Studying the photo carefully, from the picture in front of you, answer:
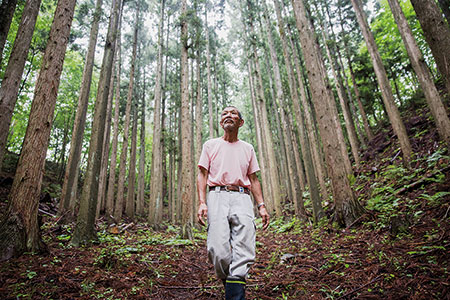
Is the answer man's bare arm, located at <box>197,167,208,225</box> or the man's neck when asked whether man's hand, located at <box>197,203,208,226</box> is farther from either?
the man's neck

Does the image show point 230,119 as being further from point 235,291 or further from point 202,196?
point 235,291

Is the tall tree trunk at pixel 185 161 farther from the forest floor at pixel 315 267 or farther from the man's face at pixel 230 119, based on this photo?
the man's face at pixel 230 119

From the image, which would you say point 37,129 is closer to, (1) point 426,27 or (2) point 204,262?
(2) point 204,262

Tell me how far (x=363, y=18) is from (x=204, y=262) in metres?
11.4

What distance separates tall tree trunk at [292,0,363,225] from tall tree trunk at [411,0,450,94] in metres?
2.78

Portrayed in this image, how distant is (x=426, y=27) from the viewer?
10.3ft

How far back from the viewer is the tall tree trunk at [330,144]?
5309 mm

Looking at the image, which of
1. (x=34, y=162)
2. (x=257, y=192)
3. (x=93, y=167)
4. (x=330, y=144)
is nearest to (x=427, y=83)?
(x=330, y=144)

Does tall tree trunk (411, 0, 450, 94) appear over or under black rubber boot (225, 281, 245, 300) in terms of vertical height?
over

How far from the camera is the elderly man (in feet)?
7.34

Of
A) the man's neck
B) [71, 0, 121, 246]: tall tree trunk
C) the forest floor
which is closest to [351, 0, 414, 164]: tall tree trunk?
the forest floor

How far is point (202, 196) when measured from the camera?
2.62m

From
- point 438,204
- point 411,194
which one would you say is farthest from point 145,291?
point 411,194

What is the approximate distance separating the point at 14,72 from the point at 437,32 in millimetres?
8082
